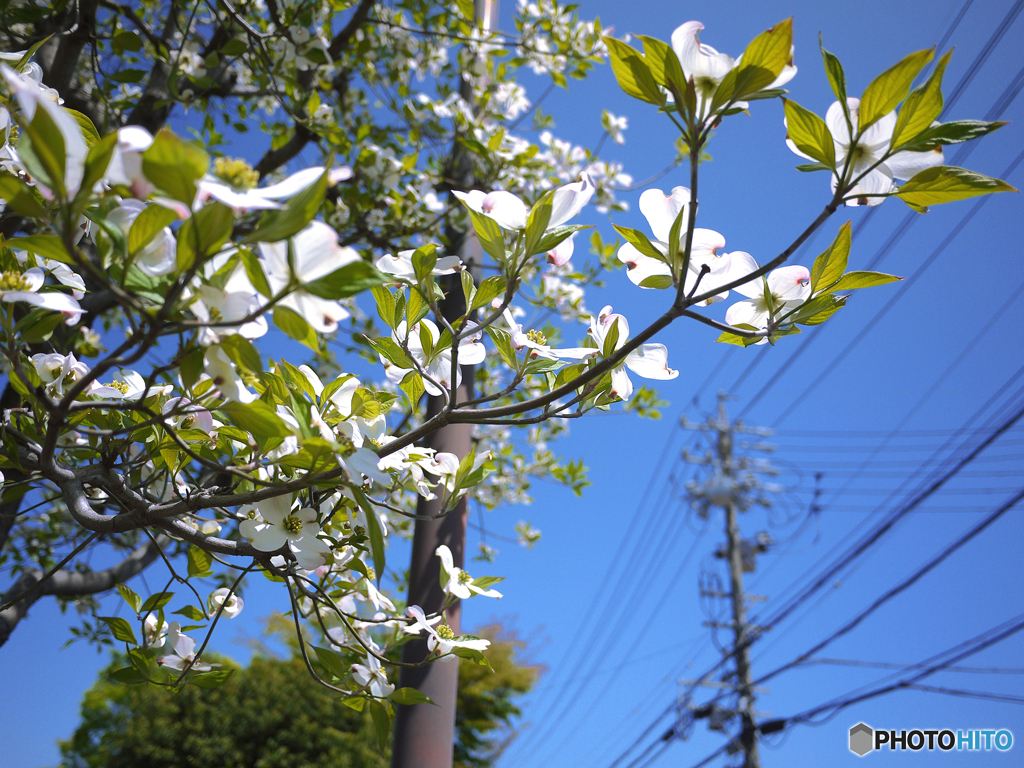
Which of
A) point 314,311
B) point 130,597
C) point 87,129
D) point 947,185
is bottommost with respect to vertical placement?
point 130,597

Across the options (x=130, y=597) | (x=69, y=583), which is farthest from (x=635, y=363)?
(x=69, y=583)

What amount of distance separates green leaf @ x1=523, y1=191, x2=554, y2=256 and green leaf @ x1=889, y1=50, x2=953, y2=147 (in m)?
0.21

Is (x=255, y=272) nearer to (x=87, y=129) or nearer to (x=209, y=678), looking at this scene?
(x=87, y=129)

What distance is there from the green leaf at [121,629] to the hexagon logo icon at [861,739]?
11.3ft

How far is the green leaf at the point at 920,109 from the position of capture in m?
0.36

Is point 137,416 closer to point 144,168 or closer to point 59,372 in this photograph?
point 59,372

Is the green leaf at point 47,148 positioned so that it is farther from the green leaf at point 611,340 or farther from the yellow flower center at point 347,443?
the green leaf at point 611,340

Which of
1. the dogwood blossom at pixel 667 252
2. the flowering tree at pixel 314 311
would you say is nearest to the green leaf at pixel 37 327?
the flowering tree at pixel 314 311

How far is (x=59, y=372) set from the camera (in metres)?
0.69

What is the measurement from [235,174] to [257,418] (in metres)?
0.14

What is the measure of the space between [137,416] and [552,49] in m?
1.86

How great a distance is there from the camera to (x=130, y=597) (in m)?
0.76

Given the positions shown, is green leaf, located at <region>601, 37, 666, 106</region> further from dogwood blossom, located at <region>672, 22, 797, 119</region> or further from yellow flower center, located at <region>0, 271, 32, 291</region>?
yellow flower center, located at <region>0, 271, 32, 291</region>

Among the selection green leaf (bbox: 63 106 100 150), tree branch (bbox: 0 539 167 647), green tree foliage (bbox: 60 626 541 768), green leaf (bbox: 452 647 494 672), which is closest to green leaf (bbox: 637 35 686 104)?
green leaf (bbox: 63 106 100 150)
